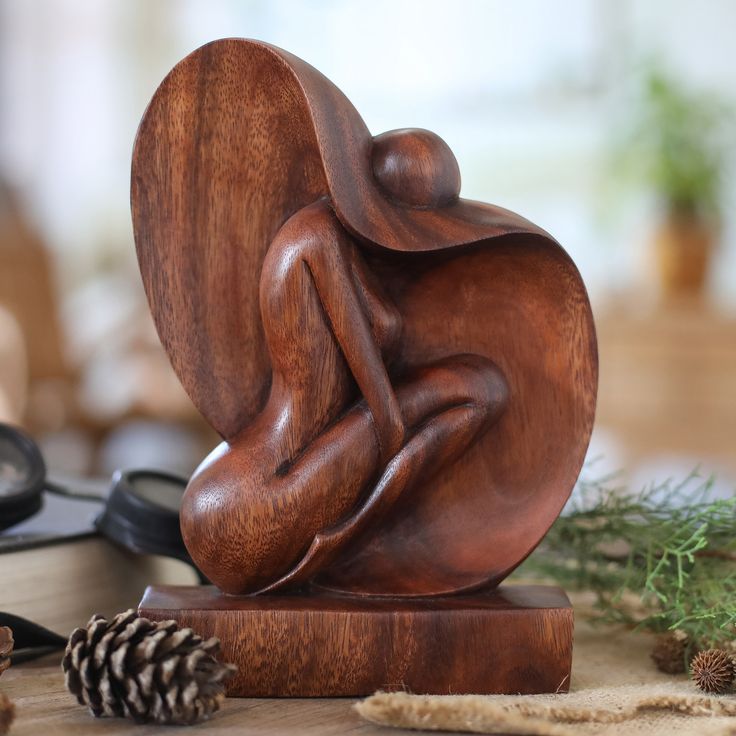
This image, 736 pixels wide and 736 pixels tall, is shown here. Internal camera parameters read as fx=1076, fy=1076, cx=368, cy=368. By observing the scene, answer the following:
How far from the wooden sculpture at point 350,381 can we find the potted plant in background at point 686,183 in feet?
7.40

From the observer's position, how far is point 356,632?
0.62 m

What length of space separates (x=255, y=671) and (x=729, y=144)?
2.63m

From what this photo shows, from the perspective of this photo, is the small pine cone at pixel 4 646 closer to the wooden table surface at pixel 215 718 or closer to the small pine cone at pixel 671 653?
the wooden table surface at pixel 215 718

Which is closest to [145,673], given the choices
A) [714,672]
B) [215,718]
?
[215,718]

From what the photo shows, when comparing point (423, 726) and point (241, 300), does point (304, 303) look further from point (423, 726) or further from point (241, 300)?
point (423, 726)

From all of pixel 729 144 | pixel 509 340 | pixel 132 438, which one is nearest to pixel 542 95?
pixel 729 144

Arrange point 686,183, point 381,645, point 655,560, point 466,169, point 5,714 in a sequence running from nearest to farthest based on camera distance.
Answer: point 5,714, point 381,645, point 655,560, point 686,183, point 466,169

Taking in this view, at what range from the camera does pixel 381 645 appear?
0.62 m

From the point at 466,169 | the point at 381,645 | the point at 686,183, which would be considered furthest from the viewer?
the point at 466,169

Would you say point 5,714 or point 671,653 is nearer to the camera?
point 5,714

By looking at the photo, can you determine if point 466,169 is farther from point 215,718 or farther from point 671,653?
point 215,718

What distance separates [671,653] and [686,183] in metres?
2.32

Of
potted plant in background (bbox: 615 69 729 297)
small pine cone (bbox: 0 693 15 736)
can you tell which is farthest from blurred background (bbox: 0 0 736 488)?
small pine cone (bbox: 0 693 15 736)

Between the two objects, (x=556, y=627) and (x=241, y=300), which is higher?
(x=241, y=300)
